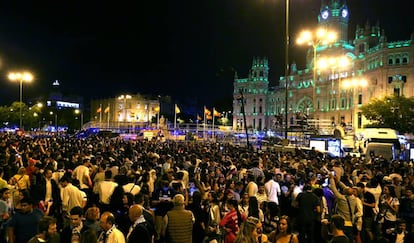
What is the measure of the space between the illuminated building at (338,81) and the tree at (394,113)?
22.0 feet

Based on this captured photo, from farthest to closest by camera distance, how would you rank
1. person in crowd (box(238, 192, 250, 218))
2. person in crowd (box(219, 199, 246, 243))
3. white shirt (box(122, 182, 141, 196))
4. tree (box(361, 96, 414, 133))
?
tree (box(361, 96, 414, 133)) → white shirt (box(122, 182, 141, 196)) → person in crowd (box(238, 192, 250, 218)) → person in crowd (box(219, 199, 246, 243))

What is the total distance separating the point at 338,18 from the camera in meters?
90.8

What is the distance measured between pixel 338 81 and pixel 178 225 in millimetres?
82005

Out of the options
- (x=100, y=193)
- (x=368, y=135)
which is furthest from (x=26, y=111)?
(x=100, y=193)

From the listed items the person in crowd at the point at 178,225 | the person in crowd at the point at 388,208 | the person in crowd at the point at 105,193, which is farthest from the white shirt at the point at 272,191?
the person in crowd at the point at 105,193

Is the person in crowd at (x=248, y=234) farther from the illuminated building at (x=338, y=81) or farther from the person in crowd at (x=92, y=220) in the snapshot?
the illuminated building at (x=338, y=81)

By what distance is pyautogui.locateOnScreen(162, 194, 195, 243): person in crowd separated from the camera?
19.3 feet

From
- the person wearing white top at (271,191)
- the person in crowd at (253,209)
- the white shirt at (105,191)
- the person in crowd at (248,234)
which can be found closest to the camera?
the person in crowd at (248,234)

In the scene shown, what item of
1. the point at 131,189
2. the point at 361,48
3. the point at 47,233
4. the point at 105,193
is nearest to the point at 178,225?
the point at 47,233

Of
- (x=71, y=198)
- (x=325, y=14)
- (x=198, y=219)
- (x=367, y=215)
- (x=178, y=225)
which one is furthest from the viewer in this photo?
(x=325, y=14)

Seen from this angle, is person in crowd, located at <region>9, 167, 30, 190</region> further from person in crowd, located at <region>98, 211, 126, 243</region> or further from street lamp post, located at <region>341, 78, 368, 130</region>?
street lamp post, located at <region>341, 78, 368, 130</region>

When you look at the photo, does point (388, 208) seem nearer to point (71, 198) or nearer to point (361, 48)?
point (71, 198)

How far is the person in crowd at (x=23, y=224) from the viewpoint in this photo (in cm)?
553

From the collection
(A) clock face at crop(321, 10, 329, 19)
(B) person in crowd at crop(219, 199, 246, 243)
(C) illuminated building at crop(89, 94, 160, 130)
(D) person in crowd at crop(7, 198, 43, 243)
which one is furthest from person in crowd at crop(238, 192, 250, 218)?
(C) illuminated building at crop(89, 94, 160, 130)
